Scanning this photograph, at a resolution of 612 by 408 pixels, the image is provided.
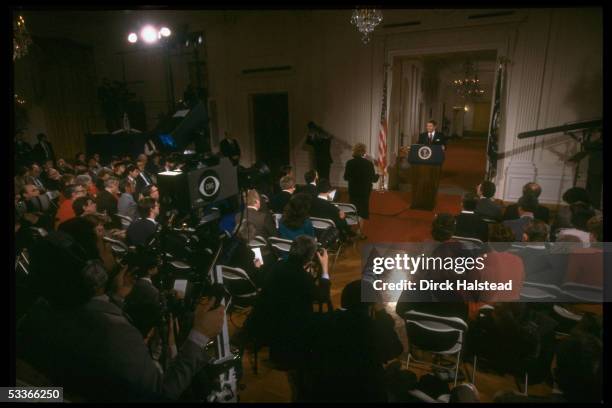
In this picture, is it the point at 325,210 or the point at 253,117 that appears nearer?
the point at 325,210


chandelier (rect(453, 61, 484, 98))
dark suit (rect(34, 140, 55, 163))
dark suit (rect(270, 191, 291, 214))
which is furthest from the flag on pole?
dark suit (rect(34, 140, 55, 163))

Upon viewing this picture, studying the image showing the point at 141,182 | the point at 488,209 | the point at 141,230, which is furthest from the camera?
the point at 141,182

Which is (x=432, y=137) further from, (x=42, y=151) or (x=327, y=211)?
(x=42, y=151)

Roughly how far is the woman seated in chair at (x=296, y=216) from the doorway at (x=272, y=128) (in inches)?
230

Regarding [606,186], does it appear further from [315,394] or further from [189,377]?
[189,377]

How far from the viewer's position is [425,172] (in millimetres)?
6445

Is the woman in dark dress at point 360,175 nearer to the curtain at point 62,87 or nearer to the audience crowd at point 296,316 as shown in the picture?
the audience crowd at point 296,316

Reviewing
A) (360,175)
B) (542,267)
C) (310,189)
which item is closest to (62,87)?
(310,189)

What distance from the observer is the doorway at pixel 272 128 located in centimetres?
971

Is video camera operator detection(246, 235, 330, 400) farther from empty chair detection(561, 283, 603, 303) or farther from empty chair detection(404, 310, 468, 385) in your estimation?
empty chair detection(561, 283, 603, 303)

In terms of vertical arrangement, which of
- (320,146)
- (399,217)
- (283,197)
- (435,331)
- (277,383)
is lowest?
(277,383)

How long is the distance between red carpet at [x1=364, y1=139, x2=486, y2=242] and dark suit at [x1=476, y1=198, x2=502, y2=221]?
1438mm

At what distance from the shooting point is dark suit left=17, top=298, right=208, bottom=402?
4.37 ft

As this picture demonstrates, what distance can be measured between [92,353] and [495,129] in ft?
25.2
